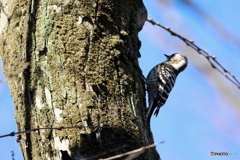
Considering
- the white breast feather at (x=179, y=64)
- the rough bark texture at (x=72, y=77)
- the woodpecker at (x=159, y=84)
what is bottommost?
the rough bark texture at (x=72, y=77)

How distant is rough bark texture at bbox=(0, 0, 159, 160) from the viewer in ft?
7.24

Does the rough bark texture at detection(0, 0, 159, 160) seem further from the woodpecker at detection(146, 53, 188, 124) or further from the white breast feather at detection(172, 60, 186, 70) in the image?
the white breast feather at detection(172, 60, 186, 70)

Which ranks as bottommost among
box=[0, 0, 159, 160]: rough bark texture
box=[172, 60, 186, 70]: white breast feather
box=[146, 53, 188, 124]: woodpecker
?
box=[0, 0, 159, 160]: rough bark texture

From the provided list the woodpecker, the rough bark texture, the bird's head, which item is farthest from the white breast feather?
the rough bark texture

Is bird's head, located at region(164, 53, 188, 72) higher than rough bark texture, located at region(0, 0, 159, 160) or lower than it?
higher

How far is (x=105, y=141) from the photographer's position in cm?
219

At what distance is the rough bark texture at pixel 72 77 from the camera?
86.9 inches

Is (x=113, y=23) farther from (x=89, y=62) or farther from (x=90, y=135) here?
(x=90, y=135)

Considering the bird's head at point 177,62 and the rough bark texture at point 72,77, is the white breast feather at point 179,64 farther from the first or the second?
the rough bark texture at point 72,77

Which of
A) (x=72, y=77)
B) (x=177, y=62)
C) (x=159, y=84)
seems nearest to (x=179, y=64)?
(x=177, y=62)

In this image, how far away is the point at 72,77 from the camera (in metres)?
2.32

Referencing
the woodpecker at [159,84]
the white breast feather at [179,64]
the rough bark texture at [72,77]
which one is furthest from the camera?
the white breast feather at [179,64]

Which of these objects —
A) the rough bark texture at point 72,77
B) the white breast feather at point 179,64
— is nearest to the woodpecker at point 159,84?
the white breast feather at point 179,64

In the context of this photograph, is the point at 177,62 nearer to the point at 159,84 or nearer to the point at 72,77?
the point at 159,84
